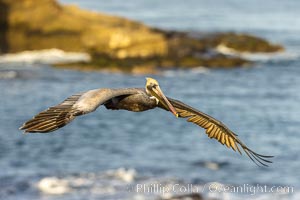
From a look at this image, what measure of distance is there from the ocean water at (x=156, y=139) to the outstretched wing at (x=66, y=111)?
763 inches

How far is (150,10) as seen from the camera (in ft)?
423

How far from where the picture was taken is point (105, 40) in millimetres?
64562

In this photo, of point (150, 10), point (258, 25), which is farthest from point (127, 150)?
point (150, 10)

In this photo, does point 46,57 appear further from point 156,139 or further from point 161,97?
point 161,97

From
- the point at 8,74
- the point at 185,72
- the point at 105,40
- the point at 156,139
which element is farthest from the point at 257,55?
the point at 156,139

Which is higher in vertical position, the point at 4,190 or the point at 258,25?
the point at 258,25

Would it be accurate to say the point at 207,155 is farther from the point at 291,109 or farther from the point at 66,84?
the point at 66,84

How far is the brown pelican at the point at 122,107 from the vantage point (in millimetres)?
11438

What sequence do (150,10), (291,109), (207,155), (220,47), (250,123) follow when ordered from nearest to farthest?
(207,155) → (250,123) → (291,109) → (220,47) → (150,10)

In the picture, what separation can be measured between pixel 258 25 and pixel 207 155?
60.7 meters

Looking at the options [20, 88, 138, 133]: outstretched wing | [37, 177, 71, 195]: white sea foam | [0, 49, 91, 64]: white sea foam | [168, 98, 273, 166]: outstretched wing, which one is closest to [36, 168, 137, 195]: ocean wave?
[37, 177, 71, 195]: white sea foam

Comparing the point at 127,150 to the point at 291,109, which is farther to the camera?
the point at 291,109

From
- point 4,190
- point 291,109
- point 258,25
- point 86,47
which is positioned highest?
point 258,25

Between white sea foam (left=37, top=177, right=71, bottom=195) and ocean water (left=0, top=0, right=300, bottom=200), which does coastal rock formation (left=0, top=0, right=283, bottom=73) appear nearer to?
ocean water (left=0, top=0, right=300, bottom=200)
